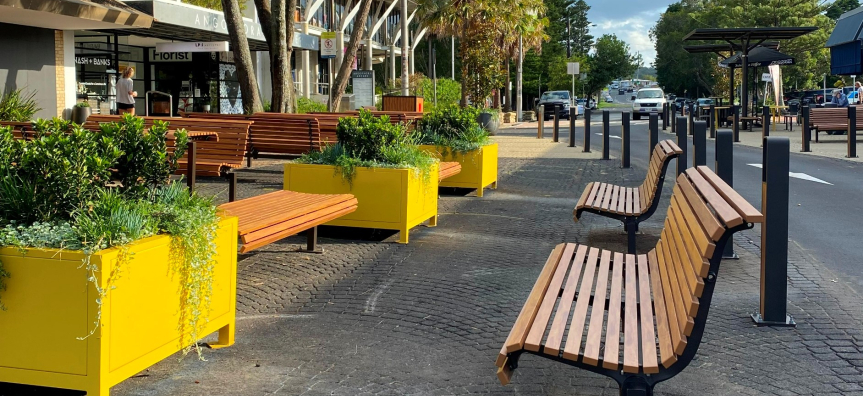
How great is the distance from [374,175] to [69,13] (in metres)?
11.2

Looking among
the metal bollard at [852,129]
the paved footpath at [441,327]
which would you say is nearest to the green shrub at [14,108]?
the paved footpath at [441,327]

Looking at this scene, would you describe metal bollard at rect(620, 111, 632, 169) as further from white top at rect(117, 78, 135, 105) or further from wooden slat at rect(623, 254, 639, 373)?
wooden slat at rect(623, 254, 639, 373)

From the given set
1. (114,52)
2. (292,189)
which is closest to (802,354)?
(292,189)

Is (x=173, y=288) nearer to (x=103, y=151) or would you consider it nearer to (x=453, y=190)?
(x=103, y=151)

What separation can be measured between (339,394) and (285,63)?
15.3 meters

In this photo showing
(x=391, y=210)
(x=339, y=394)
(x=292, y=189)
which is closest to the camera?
(x=339, y=394)

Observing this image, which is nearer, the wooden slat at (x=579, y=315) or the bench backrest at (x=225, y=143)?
the wooden slat at (x=579, y=315)

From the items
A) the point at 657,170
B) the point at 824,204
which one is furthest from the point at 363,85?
the point at 657,170

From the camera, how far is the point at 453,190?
1239cm

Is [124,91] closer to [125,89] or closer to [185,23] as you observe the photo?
[125,89]

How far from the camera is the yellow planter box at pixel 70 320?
3703mm

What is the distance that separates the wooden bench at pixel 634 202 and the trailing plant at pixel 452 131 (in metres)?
3.67

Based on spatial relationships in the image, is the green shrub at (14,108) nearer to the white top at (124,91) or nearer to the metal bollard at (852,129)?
the white top at (124,91)

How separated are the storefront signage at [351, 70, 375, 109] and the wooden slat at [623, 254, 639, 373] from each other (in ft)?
80.5
